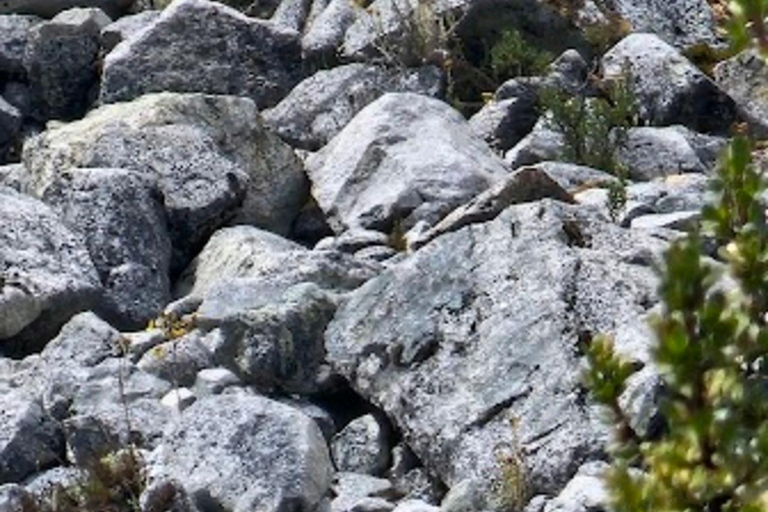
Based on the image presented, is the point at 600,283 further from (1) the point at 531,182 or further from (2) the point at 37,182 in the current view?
(2) the point at 37,182

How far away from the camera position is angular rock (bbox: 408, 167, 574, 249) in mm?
10609

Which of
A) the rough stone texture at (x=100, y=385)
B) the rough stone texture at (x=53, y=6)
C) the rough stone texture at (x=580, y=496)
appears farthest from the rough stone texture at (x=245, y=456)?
the rough stone texture at (x=53, y=6)

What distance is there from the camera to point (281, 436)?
8.64 m

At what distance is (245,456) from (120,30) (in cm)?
756

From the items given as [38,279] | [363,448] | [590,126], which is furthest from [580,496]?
[590,126]

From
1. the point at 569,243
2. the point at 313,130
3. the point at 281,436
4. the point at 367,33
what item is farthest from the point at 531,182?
the point at 367,33

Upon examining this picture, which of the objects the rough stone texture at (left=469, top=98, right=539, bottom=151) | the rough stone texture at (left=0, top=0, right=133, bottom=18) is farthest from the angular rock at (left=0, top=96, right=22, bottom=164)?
the rough stone texture at (left=469, top=98, right=539, bottom=151)

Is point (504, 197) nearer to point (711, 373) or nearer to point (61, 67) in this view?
point (61, 67)

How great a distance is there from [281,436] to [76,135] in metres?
4.82

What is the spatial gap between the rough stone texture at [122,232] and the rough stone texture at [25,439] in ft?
5.96

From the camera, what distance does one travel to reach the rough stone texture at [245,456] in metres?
8.37

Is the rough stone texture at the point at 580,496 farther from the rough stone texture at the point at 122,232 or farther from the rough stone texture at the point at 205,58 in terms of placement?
the rough stone texture at the point at 205,58

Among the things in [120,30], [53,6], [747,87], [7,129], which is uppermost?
[747,87]

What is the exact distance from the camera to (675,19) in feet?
50.4
